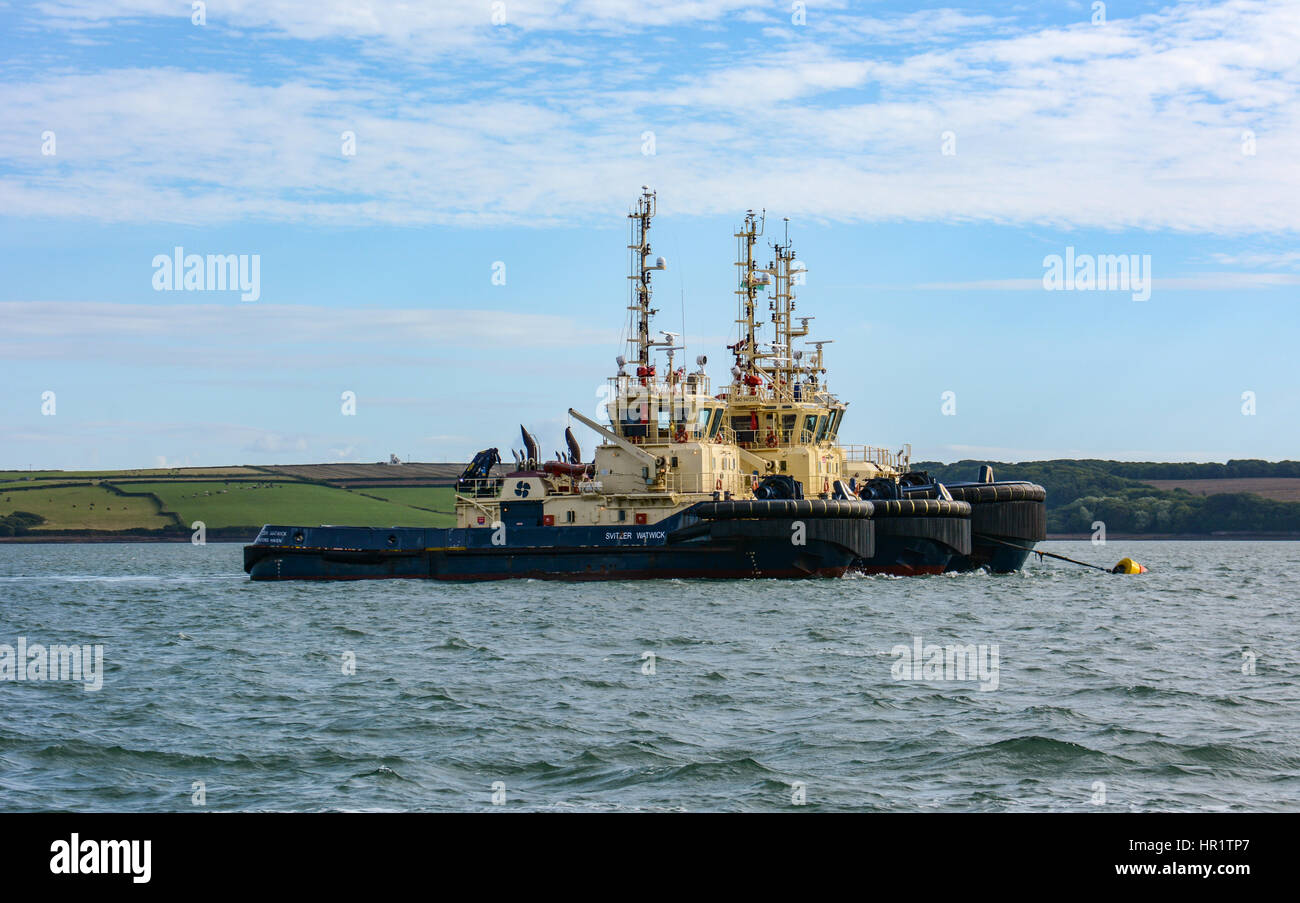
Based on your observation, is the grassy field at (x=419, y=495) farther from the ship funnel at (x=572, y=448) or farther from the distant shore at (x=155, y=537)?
the ship funnel at (x=572, y=448)

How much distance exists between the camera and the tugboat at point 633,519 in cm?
3794

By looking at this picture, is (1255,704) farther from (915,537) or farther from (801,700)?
(915,537)

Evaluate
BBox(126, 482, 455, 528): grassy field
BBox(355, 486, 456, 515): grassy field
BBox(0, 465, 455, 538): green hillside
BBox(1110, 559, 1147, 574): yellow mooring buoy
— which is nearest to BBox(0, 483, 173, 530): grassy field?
BBox(0, 465, 455, 538): green hillside

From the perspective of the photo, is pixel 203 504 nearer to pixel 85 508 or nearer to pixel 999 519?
pixel 85 508

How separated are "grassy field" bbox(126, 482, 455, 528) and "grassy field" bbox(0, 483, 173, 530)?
7.72 feet

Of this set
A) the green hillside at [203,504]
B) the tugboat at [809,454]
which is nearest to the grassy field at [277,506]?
the green hillside at [203,504]

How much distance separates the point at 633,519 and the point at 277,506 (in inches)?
3086

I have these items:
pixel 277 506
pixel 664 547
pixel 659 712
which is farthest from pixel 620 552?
pixel 277 506

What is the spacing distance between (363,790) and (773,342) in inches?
1451

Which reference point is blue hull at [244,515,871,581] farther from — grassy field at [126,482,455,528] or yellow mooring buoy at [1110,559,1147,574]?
grassy field at [126,482,455,528]
